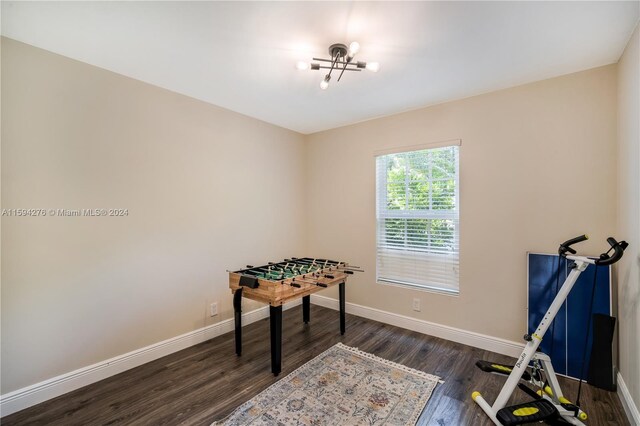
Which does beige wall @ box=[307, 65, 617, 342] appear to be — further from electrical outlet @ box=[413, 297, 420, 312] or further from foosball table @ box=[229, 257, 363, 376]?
foosball table @ box=[229, 257, 363, 376]

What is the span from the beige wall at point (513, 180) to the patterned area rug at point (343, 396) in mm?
997

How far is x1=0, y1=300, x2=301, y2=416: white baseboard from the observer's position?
6.32ft

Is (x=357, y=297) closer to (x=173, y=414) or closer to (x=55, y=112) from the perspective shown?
(x=173, y=414)

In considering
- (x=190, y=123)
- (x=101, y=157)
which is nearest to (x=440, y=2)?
(x=190, y=123)

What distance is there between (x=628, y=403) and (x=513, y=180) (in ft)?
5.85

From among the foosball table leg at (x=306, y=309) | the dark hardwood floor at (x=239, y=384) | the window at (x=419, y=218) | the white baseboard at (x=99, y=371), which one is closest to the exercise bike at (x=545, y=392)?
the dark hardwood floor at (x=239, y=384)

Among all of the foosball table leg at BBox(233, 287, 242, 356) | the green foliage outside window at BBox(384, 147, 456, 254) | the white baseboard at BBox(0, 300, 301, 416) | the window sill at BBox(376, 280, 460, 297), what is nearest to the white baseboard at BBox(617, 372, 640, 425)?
the window sill at BBox(376, 280, 460, 297)

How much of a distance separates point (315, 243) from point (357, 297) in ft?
3.36

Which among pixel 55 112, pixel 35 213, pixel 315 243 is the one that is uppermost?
pixel 55 112

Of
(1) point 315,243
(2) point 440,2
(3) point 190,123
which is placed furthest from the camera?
(1) point 315,243

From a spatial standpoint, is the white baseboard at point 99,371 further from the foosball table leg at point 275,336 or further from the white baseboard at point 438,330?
the white baseboard at point 438,330

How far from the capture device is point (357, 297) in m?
3.75

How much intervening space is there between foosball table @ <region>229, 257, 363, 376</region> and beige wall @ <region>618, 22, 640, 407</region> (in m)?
2.11

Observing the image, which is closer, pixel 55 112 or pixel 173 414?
pixel 173 414
